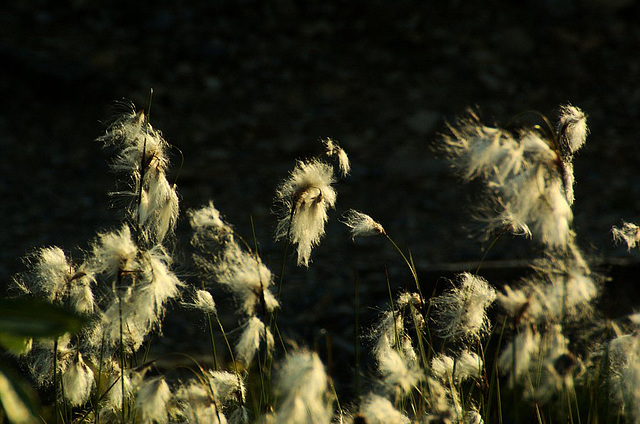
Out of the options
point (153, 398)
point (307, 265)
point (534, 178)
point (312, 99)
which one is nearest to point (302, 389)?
point (153, 398)

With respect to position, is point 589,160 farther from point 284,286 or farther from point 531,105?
point 284,286

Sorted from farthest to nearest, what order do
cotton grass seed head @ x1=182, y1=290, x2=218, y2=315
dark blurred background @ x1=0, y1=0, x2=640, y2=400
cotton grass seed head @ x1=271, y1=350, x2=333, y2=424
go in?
dark blurred background @ x1=0, y1=0, x2=640, y2=400 → cotton grass seed head @ x1=182, y1=290, x2=218, y2=315 → cotton grass seed head @ x1=271, y1=350, x2=333, y2=424

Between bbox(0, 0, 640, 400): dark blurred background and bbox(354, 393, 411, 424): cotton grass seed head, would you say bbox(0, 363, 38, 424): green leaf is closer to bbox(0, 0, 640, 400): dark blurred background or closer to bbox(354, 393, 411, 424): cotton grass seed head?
bbox(354, 393, 411, 424): cotton grass seed head

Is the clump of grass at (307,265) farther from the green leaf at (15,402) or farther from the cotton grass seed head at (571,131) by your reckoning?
the green leaf at (15,402)

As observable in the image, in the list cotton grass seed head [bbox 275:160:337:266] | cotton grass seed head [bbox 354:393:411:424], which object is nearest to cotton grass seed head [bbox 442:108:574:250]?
cotton grass seed head [bbox 275:160:337:266]

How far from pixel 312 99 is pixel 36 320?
7.85 meters

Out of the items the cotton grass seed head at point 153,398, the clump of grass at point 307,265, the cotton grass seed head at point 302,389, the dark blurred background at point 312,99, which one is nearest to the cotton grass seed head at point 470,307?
the clump of grass at point 307,265

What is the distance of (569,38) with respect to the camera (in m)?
9.44

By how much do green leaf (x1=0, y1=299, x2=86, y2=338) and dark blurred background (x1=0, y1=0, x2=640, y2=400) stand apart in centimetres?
409

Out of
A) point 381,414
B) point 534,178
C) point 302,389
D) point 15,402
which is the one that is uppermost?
point 15,402

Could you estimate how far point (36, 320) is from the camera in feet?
2.34

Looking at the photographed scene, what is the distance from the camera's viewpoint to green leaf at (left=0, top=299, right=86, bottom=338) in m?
0.69

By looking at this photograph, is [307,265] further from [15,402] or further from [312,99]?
[312,99]

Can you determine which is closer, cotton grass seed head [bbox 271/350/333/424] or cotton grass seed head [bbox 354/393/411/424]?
cotton grass seed head [bbox 271/350/333/424]
